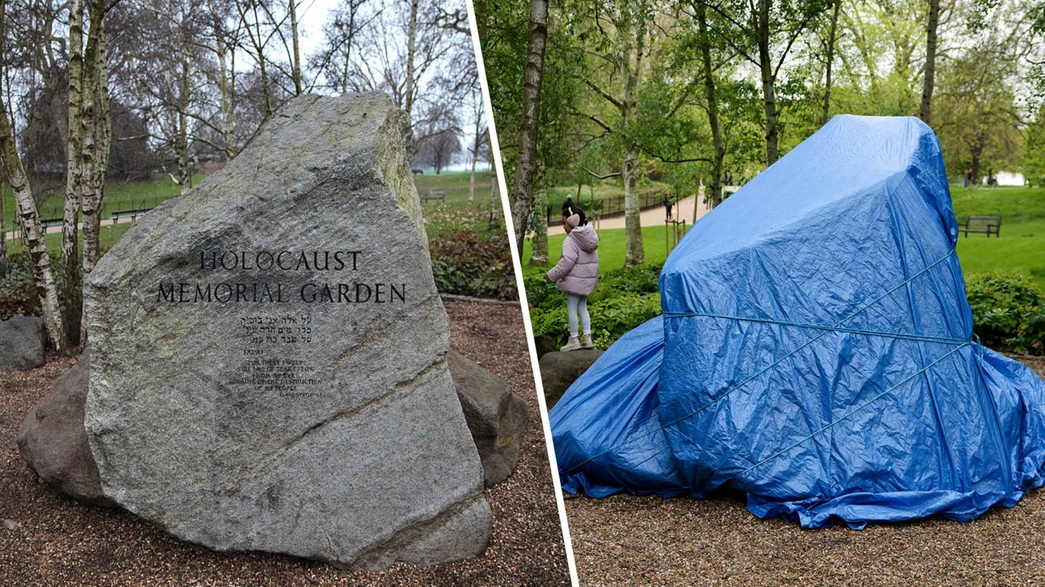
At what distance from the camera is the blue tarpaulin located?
4.77 metres

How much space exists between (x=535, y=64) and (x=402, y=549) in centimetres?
367

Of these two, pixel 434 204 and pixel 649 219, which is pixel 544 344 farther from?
pixel 649 219

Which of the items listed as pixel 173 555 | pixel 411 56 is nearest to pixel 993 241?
pixel 411 56

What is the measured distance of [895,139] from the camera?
5.62 metres

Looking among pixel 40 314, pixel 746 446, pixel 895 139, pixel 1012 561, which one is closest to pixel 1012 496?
pixel 1012 561

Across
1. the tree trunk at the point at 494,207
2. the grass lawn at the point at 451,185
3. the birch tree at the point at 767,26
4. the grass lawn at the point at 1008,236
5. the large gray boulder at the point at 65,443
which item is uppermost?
the birch tree at the point at 767,26

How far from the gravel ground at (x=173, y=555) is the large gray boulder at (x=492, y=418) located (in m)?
0.16

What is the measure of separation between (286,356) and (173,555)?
3.69 feet

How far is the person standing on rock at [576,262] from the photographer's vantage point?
6.89m

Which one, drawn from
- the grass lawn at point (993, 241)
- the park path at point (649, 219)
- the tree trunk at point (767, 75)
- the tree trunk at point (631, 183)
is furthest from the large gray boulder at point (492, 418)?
the park path at point (649, 219)

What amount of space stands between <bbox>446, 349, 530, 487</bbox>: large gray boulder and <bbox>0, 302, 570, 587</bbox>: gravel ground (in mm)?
163

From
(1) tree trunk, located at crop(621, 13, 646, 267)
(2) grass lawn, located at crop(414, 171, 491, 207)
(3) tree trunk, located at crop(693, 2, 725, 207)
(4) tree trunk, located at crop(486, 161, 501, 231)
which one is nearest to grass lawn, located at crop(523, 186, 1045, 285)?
(1) tree trunk, located at crop(621, 13, 646, 267)

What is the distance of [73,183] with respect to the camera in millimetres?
6297

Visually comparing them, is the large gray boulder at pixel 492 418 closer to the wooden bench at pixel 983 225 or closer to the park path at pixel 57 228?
the park path at pixel 57 228
